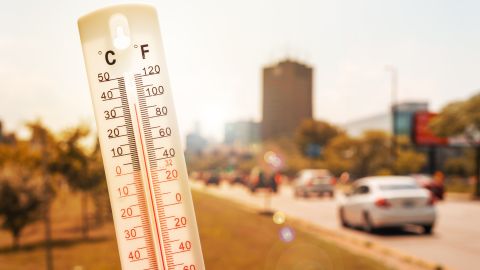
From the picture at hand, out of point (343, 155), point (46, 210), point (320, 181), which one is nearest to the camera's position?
point (46, 210)

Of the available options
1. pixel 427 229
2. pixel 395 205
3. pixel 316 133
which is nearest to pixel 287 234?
pixel 395 205

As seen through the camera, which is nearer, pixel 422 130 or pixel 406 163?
pixel 406 163

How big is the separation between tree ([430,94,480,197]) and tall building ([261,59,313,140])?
145734 millimetres

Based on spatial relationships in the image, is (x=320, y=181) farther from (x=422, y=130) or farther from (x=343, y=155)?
(x=343, y=155)

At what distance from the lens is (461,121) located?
34219 mm

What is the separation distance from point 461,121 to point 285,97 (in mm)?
153278

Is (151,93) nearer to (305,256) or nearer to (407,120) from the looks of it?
(305,256)

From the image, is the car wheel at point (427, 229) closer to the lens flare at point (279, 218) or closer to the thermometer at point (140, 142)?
the lens flare at point (279, 218)

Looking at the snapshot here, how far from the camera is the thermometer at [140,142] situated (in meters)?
2.28

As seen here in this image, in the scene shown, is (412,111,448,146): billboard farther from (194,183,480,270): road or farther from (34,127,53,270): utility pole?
(34,127,53,270): utility pole

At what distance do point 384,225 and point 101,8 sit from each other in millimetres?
13963

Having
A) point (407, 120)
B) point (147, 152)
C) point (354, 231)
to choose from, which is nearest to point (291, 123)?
point (407, 120)

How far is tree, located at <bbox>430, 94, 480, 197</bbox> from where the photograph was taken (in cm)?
3403

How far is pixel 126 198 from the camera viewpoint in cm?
233
